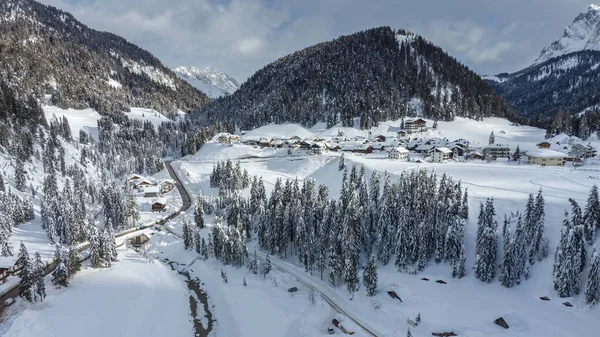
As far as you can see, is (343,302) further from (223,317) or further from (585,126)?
(585,126)

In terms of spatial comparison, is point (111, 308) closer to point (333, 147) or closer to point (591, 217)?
point (591, 217)

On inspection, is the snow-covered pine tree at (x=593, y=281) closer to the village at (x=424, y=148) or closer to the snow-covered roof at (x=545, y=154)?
the snow-covered roof at (x=545, y=154)

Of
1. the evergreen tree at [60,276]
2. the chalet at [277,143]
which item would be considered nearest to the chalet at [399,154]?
the chalet at [277,143]

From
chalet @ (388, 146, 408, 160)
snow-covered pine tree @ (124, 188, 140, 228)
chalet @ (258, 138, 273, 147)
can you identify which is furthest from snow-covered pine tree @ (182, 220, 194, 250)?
chalet @ (258, 138, 273, 147)

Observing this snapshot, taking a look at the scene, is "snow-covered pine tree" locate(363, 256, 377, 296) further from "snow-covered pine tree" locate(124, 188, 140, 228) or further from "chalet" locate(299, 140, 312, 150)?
"chalet" locate(299, 140, 312, 150)

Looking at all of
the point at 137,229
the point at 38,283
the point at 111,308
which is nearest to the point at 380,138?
the point at 137,229
